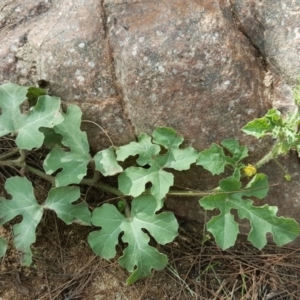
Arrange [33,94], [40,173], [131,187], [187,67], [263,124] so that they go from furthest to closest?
[40,173] < [33,94] < [131,187] < [187,67] < [263,124]

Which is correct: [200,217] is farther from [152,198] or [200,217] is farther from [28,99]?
[28,99]

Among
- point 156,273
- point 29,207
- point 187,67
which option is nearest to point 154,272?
point 156,273

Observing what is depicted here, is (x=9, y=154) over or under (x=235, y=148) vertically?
over

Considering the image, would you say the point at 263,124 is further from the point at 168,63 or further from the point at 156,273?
the point at 156,273

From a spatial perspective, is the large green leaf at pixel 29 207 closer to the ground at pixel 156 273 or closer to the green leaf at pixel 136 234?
the green leaf at pixel 136 234

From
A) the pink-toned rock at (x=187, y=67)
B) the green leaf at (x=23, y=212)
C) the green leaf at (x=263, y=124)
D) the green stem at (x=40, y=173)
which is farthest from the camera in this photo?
the green stem at (x=40, y=173)

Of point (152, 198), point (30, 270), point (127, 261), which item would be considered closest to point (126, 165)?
point (152, 198)

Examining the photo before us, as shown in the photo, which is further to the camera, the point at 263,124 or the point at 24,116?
the point at 24,116

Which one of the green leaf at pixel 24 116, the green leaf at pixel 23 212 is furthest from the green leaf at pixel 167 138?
the green leaf at pixel 23 212
